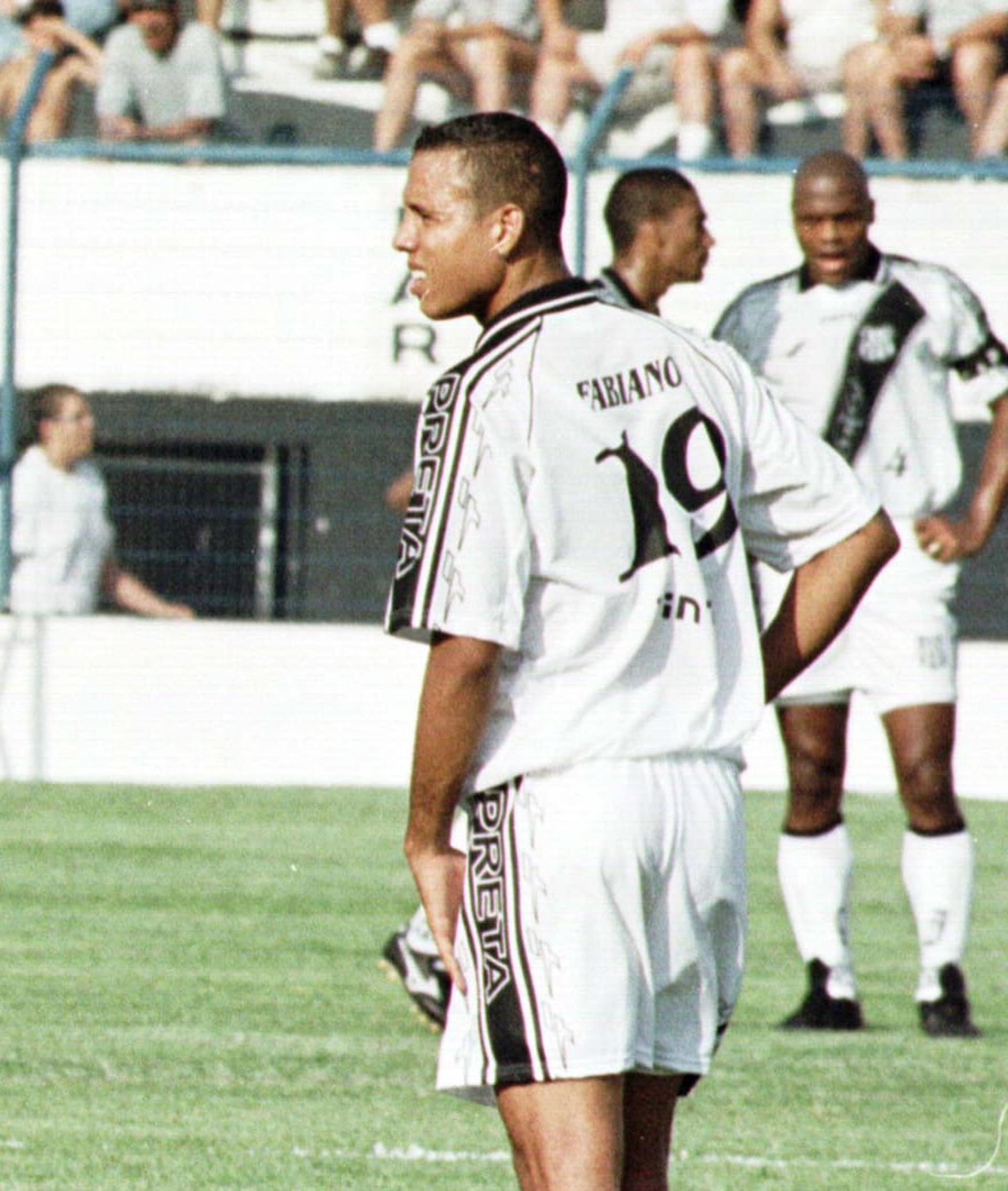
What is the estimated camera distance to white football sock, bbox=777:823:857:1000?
7.03m

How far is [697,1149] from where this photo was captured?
5.54 meters

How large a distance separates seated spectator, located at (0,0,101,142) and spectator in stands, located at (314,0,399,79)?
5.46 feet

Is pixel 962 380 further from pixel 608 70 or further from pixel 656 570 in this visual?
pixel 608 70

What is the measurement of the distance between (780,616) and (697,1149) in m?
2.05

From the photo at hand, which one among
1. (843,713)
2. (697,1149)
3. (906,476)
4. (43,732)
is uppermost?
(906,476)

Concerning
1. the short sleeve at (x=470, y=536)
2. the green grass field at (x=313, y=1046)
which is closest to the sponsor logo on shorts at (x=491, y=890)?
the short sleeve at (x=470, y=536)

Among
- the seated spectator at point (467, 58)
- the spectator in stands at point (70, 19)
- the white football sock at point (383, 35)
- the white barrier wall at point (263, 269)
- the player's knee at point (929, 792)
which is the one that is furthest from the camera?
the white football sock at point (383, 35)

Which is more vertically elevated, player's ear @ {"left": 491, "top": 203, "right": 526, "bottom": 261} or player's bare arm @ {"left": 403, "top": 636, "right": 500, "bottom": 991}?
player's ear @ {"left": 491, "top": 203, "right": 526, "bottom": 261}

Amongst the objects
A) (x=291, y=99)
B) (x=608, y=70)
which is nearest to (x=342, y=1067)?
(x=608, y=70)

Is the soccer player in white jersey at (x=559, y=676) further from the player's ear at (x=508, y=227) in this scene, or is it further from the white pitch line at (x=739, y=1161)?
the white pitch line at (x=739, y=1161)

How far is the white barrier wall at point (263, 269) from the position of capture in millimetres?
13195

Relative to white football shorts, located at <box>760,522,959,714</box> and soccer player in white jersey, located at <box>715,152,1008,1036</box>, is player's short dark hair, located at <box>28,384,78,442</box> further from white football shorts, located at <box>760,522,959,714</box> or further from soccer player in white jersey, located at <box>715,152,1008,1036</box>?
white football shorts, located at <box>760,522,959,714</box>

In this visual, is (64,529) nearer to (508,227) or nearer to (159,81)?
(159,81)

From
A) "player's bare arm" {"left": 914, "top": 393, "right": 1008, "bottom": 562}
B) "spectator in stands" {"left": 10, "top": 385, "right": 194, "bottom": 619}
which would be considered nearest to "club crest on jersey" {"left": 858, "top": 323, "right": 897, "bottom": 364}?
"player's bare arm" {"left": 914, "top": 393, "right": 1008, "bottom": 562}
